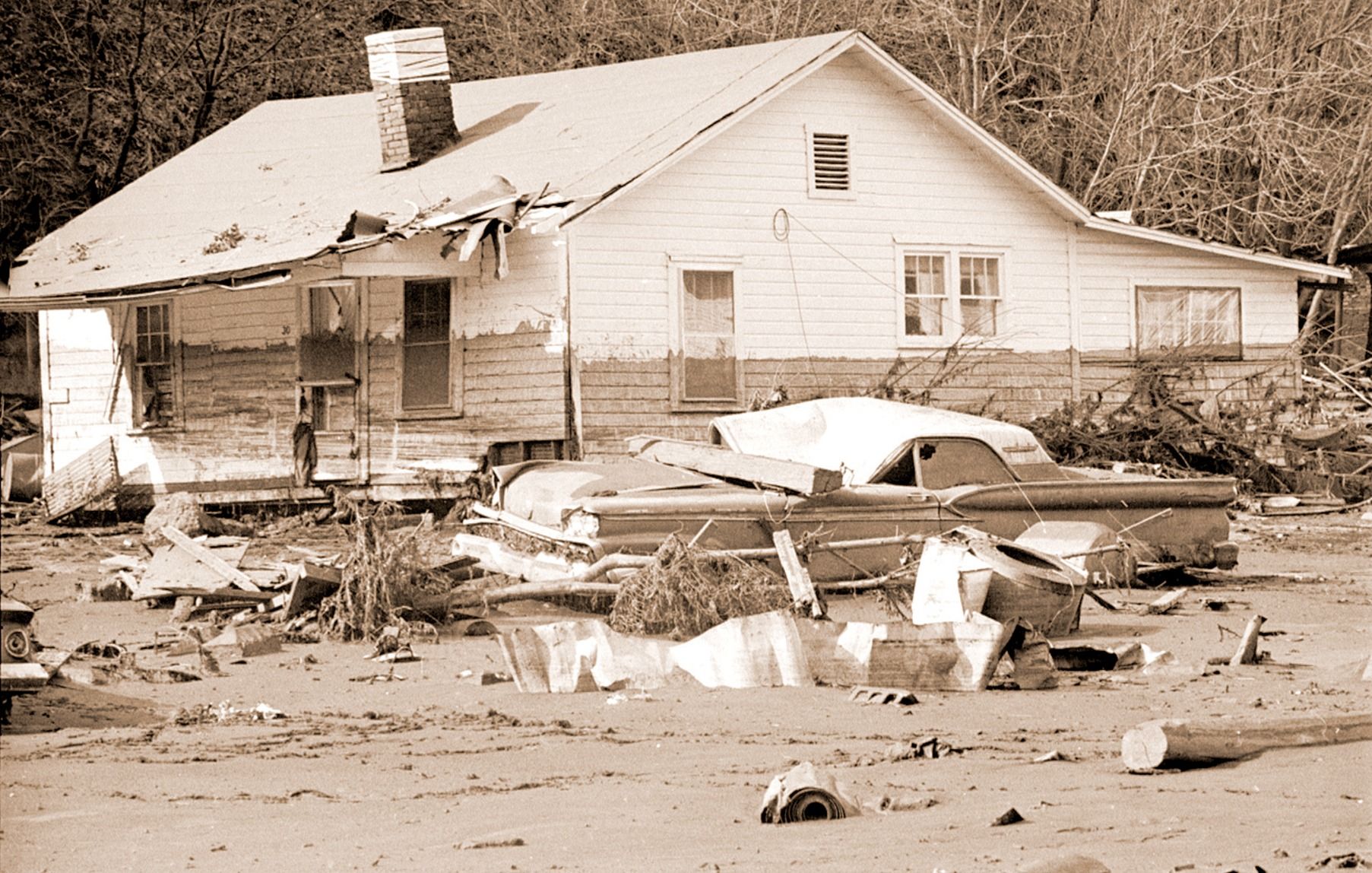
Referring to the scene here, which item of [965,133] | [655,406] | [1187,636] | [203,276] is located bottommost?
[1187,636]

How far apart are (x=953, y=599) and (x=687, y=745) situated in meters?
3.04

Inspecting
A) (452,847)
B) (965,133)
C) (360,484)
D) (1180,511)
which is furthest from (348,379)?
(452,847)

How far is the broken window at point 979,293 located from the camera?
21484 millimetres

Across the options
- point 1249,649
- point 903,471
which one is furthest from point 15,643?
point 903,471

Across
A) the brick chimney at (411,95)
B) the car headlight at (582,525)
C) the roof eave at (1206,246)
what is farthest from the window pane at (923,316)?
the car headlight at (582,525)

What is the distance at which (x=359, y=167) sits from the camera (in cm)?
2272

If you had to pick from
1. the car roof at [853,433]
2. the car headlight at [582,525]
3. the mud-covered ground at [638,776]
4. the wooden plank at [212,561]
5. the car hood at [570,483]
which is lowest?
the mud-covered ground at [638,776]

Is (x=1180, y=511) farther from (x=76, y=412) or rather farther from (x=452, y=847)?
(x=76, y=412)

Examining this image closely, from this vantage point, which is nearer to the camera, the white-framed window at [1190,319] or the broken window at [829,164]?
the broken window at [829,164]

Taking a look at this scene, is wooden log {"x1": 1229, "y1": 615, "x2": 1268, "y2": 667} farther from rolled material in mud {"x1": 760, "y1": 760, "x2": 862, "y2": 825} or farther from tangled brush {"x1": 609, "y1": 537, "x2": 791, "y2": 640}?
A: rolled material in mud {"x1": 760, "y1": 760, "x2": 862, "y2": 825}

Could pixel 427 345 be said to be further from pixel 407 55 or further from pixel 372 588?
pixel 372 588

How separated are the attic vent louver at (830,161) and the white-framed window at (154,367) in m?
7.94

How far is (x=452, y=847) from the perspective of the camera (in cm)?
672

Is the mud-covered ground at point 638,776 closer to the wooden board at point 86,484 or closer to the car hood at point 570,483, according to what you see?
the car hood at point 570,483
